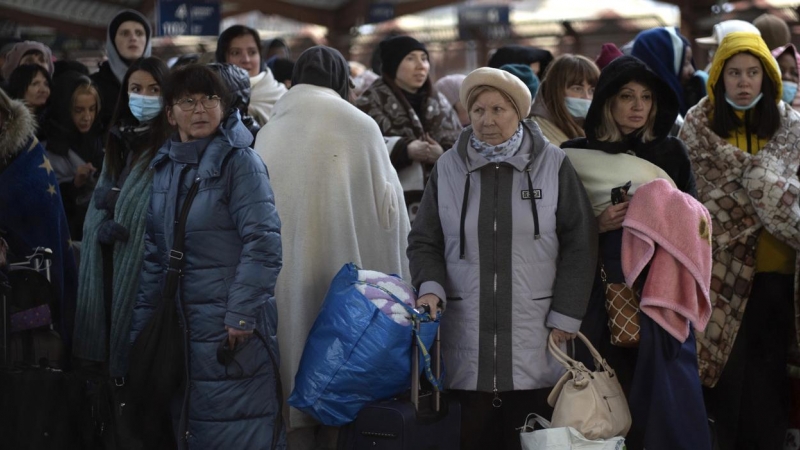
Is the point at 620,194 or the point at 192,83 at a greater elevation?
the point at 192,83

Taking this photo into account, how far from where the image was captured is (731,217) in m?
5.61

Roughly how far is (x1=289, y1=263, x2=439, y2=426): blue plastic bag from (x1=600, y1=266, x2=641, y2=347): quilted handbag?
742 millimetres

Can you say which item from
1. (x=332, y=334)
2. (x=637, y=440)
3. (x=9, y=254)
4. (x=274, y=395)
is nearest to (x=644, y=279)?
(x=637, y=440)

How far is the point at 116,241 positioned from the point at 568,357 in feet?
6.68

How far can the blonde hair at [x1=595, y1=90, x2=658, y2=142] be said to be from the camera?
16.3ft

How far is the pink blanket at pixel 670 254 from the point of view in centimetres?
460

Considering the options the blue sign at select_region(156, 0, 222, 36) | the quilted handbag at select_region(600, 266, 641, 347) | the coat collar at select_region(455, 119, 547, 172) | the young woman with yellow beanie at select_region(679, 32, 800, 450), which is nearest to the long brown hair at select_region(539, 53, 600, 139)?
the young woman with yellow beanie at select_region(679, 32, 800, 450)

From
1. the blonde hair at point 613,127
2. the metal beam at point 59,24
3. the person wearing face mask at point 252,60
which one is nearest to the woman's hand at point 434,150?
the person wearing face mask at point 252,60

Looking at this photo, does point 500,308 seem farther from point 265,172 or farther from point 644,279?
point 265,172

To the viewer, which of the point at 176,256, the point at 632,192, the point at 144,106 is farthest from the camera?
the point at 144,106

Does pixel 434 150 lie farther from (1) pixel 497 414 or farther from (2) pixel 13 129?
(2) pixel 13 129

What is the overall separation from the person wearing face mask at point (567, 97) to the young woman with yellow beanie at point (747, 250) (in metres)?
0.57

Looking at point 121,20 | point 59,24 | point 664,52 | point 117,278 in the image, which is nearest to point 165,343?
point 117,278

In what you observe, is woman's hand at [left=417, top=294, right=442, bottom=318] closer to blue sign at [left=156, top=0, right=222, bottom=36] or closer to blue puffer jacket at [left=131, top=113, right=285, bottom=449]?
blue puffer jacket at [left=131, top=113, right=285, bottom=449]
